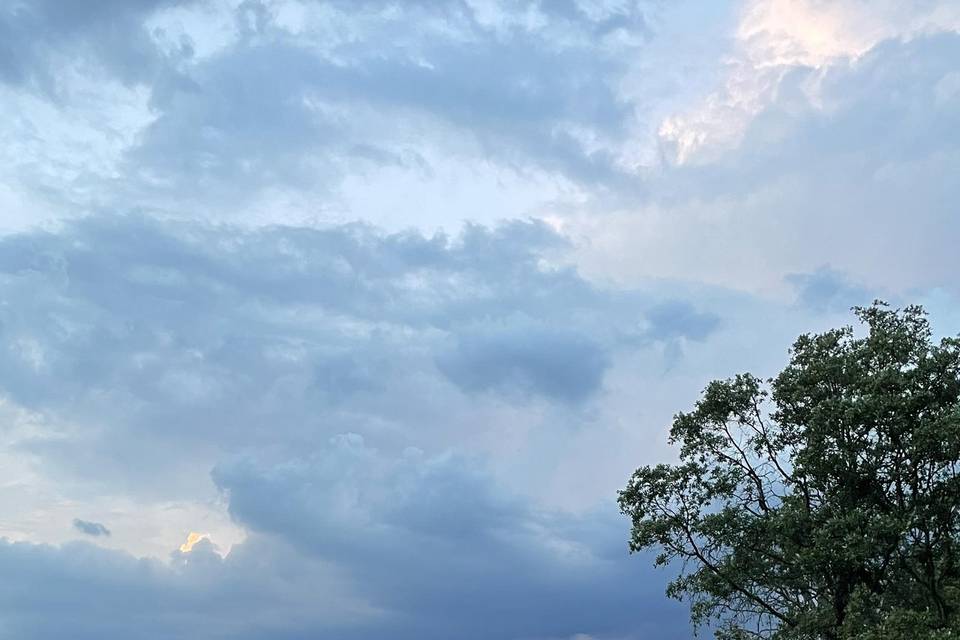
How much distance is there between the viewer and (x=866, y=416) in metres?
33.3

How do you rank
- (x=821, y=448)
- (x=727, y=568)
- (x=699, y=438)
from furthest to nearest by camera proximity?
(x=699, y=438), (x=727, y=568), (x=821, y=448)

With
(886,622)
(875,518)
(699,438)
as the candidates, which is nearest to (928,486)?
(875,518)

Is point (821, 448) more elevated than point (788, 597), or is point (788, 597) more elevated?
point (821, 448)

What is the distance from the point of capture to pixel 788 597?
130 ft

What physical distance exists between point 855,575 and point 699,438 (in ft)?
27.3

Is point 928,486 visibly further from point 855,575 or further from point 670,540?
point 670,540

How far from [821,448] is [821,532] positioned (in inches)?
129

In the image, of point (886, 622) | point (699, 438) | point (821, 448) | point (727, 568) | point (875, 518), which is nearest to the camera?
point (886, 622)

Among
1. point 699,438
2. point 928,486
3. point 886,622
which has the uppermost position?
point 699,438

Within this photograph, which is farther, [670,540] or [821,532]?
[670,540]

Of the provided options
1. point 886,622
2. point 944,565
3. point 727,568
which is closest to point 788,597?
point 727,568

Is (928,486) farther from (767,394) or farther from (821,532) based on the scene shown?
(767,394)

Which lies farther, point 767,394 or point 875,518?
point 767,394

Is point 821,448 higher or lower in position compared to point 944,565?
higher
